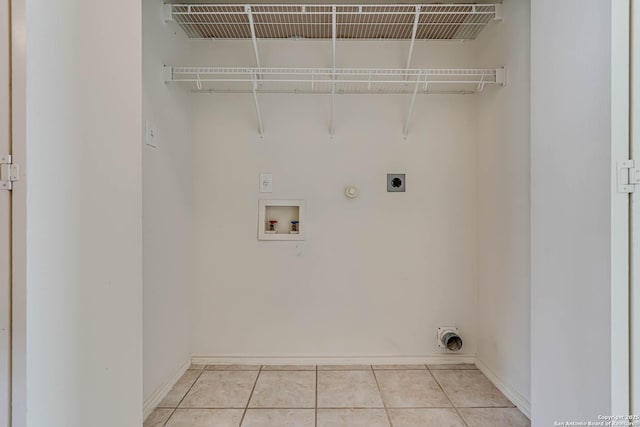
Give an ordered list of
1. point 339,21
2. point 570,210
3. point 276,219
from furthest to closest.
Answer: point 276,219 → point 339,21 → point 570,210

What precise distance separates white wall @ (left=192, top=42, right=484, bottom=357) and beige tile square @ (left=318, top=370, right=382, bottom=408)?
0.18 m

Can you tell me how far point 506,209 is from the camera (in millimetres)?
1828

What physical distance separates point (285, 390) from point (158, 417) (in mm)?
671

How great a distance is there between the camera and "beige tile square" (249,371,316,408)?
173 centimetres

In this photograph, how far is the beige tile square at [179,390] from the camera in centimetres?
173

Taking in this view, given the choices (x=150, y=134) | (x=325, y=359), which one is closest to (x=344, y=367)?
(x=325, y=359)

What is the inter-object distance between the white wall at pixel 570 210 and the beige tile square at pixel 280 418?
1.02 meters

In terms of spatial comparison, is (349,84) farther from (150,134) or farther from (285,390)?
(285,390)

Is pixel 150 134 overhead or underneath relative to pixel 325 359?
overhead

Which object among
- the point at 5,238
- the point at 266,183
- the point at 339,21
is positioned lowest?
the point at 5,238

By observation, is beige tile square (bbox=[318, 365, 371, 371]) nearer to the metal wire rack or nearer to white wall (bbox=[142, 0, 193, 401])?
white wall (bbox=[142, 0, 193, 401])

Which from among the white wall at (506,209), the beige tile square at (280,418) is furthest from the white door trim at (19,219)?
the white wall at (506,209)

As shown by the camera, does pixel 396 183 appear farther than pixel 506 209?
Yes
